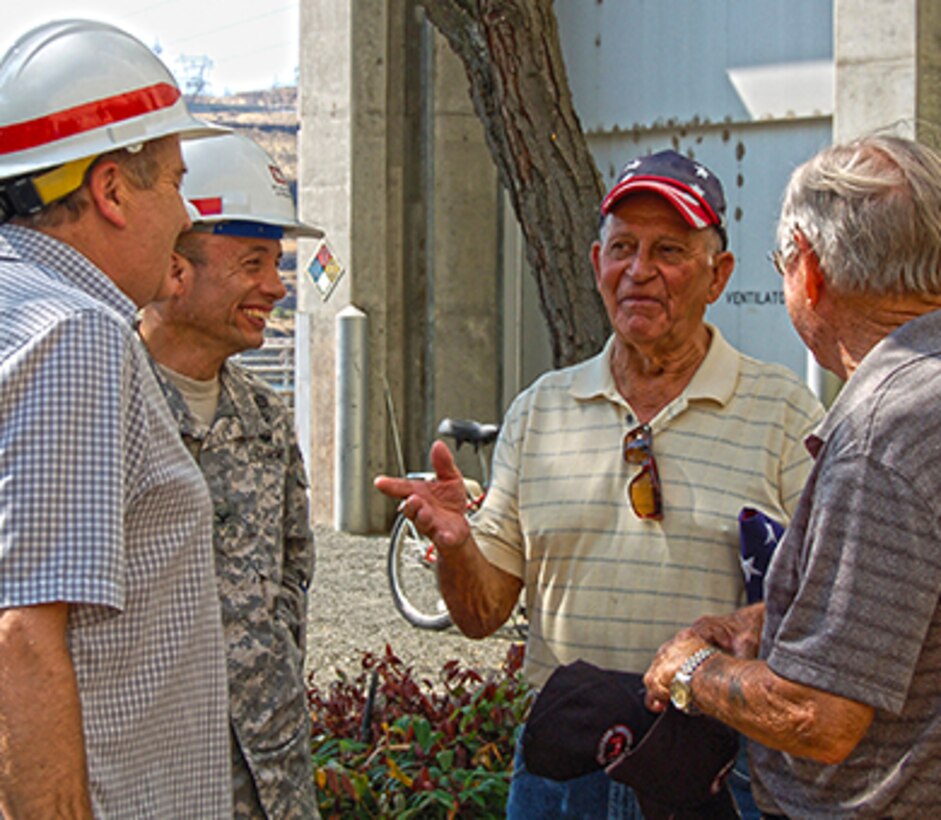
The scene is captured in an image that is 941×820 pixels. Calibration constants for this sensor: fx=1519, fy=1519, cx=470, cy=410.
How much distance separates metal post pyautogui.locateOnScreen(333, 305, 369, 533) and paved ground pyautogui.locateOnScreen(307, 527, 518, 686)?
689 mm

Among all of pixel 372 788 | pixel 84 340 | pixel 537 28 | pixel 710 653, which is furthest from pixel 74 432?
pixel 537 28

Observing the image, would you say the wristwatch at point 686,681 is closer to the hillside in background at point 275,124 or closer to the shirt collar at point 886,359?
the shirt collar at point 886,359

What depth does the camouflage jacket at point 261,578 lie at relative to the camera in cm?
313

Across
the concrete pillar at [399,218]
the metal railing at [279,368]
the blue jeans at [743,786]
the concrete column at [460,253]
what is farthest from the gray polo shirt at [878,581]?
the metal railing at [279,368]

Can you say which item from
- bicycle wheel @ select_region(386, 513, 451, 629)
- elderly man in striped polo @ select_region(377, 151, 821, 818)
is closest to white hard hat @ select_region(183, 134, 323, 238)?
elderly man in striped polo @ select_region(377, 151, 821, 818)

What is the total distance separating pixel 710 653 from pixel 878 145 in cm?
85

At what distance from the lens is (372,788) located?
4289 mm

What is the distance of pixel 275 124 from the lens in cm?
7050

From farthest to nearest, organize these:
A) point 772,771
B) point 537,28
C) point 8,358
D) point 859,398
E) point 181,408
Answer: point 537,28, point 181,408, point 772,771, point 859,398, point 8,358

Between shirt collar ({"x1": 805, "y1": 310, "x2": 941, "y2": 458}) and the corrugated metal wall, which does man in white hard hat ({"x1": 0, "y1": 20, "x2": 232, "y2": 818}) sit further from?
the corrugated metal wall

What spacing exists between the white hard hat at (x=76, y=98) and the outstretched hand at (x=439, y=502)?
0.90 metres

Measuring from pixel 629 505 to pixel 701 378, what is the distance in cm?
31

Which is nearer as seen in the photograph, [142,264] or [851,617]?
[851,617]

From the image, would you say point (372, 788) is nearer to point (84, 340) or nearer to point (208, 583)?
point (208, 583)
